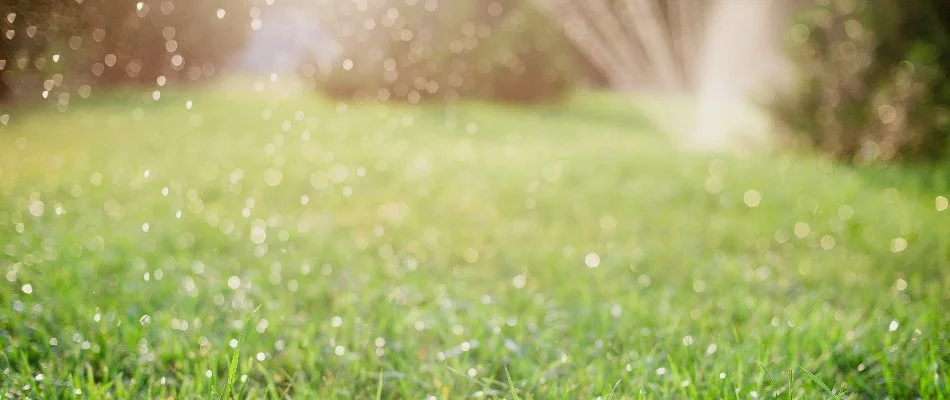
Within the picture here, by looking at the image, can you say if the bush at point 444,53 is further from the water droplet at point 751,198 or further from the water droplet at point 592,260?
the water droplet at point 592,260

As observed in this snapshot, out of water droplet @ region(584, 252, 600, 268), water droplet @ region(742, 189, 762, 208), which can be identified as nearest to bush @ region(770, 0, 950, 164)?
water droplet @ region(742, 189, 762, 208)

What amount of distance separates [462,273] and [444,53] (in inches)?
395

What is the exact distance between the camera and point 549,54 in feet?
47.5

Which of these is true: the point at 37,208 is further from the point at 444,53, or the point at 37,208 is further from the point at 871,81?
the point at 444,53

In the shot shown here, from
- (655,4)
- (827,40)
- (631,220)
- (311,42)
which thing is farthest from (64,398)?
(655,4)

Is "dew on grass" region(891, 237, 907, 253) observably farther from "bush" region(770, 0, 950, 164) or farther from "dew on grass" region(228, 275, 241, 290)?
"dew on grass" region(228, 275, 241, 290)

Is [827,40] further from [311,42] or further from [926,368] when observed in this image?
[311,42]

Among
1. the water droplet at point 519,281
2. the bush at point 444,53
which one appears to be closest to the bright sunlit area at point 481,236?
the water droplet at point 519,281

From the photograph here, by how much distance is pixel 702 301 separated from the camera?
3.45 m

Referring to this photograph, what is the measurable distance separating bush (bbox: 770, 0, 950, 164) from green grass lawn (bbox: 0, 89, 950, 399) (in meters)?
0.69

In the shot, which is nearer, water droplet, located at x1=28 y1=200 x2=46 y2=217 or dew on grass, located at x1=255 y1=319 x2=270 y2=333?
dew on grass, located at x1=255 y1=319 x2=270 y2=333

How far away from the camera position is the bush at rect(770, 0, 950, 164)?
22.9ft

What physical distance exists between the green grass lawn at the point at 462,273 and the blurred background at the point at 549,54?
0.92 metres

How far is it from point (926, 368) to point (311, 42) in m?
12.7
